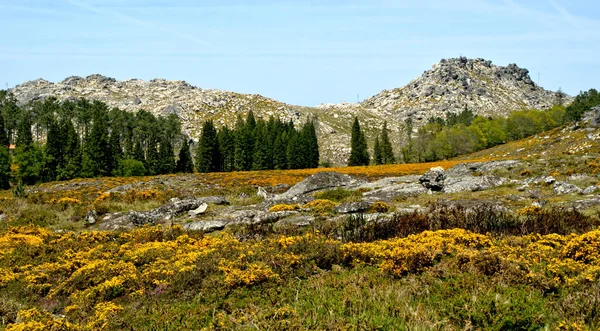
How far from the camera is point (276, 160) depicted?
343 ft

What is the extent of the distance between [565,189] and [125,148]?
101232 millimetres

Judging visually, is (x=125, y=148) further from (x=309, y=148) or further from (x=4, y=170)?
(x=309, y=148)

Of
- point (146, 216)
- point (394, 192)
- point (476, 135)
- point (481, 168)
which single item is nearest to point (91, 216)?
point (146, 216)

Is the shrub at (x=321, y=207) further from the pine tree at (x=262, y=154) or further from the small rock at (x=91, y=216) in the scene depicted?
the pine tree at (x=262, y=154)

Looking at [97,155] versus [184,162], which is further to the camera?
[184,162]

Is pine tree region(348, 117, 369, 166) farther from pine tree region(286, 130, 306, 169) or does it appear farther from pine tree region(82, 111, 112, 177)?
pine tree region(82, 111, 112, 177)

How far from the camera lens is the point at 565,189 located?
73.8 feet

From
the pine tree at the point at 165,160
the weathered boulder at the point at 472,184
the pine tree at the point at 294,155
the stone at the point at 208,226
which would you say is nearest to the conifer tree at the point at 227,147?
the pine tree at the point at 165,160

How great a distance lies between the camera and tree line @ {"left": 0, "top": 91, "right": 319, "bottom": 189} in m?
83.9

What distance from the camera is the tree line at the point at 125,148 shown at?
83875 millimetres

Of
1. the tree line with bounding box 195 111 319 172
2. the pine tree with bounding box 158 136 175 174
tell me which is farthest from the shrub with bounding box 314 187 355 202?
the pine tree with bounding box 158 136 175 174

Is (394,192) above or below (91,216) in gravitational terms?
above

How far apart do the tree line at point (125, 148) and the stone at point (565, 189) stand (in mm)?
82769

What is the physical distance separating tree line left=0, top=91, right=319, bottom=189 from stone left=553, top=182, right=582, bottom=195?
272ft
